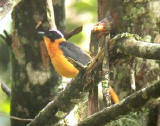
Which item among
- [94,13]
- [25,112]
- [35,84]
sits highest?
[94,13]

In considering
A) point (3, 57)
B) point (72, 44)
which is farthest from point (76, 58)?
point (3, 57)

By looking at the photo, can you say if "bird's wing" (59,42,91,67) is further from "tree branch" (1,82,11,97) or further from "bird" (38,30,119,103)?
"tree branch" (1,82,11,97)

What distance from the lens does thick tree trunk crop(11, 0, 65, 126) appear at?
3998 millimetres

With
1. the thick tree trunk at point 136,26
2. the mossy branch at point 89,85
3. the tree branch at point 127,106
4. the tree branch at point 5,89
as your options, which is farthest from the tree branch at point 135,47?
the tree branch at point 5,89

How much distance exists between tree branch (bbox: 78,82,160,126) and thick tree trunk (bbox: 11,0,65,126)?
175cm

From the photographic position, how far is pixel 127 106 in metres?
2.09

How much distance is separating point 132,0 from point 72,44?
1.63 m

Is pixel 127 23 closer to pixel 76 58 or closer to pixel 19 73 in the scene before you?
pixel 19 73

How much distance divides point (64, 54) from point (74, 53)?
0.24m

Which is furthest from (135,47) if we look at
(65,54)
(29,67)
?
(65,54)

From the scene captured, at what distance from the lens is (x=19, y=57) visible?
13.5ft

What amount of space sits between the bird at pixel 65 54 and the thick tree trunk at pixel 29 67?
17.8 inches

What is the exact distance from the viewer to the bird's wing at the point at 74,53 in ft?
15.9

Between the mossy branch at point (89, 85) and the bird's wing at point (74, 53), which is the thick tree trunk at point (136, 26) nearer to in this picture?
the mossy branch at point (89, 85)
